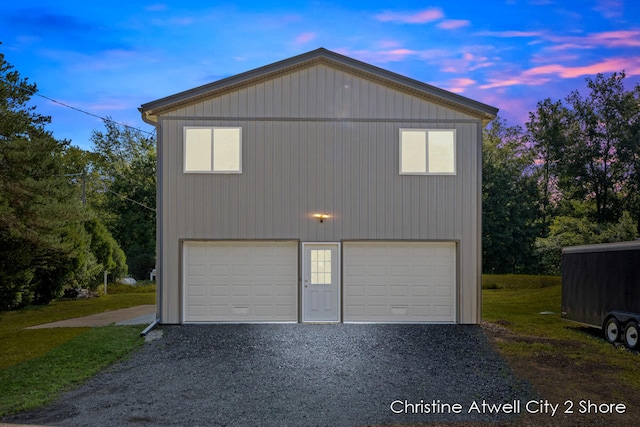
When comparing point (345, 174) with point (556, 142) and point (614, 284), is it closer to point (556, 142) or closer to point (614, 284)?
point (614, 284)

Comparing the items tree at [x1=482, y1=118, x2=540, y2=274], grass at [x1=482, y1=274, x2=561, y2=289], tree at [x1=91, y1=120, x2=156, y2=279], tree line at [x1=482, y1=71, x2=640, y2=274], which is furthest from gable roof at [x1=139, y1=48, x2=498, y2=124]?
tree at [x1=91, y1=120, x2=156, y2=279]

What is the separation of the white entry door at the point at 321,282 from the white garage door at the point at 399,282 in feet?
0.78

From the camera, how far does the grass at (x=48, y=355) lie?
30.1 feet

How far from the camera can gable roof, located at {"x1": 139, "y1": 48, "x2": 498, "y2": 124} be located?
13750 mm

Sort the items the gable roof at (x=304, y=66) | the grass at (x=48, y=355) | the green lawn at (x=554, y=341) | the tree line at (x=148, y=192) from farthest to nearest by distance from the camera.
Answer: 1. the tree line at (x=148, y=192)
2. the gable roof at (x=304, y=66)
3. the green lawn at (x=554, y=341)
4. the grass at (x=48, y=355)

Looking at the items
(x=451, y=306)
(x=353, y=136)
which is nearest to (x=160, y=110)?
(x=353, y=136)

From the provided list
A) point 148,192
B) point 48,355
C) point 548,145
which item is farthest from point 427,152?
point 148,192

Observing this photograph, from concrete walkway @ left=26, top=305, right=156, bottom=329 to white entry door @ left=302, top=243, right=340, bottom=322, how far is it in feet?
13.4

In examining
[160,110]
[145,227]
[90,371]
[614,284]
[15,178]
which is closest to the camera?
[90,371]

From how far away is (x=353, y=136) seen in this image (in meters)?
14.0

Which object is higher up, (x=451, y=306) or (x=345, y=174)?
(x=345, y=174)

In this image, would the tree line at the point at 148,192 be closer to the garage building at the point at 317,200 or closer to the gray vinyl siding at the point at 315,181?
the gray vinyl siding at the point at 315,181

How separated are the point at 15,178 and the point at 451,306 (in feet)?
41.4

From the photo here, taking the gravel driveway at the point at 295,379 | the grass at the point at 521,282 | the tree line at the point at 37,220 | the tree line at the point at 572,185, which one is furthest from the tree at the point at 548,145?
the tree line at the point at 37,220
